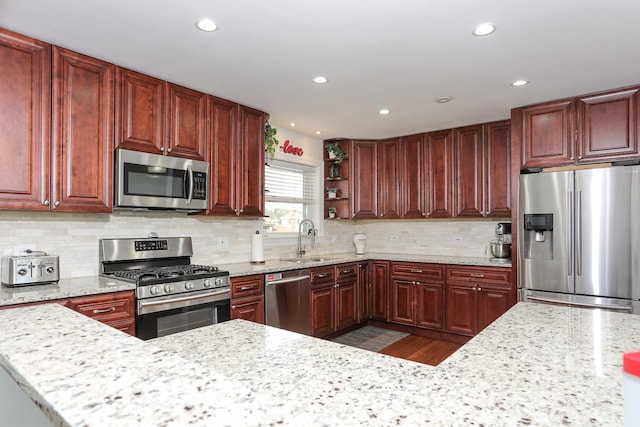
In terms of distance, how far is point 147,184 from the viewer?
293 centimetres

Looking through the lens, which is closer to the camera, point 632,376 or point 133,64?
point 632,376

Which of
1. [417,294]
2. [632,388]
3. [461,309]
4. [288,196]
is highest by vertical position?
[288,196]

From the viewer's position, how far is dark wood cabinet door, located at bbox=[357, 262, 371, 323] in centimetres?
465

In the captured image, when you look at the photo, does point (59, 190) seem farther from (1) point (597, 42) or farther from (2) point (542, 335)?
(1) point (597, 42)

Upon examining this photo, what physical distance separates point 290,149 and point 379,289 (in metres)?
2.03

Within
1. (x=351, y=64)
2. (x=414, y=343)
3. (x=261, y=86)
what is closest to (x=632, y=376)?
(x=351, y=64)

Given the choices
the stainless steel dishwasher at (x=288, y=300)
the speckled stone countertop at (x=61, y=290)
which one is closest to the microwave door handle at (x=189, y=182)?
the speckled stone countertop at (x=61, y=290)

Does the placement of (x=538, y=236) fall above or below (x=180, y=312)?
above

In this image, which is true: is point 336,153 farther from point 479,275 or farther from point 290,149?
point 479,275

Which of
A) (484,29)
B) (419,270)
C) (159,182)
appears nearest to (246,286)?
(159,182)

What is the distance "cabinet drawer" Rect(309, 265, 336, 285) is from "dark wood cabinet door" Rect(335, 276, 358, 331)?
0.15 meters

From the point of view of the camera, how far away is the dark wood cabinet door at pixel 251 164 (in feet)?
12.0

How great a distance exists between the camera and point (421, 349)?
4.02 metres

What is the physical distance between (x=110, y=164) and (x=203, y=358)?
84.0 inches
